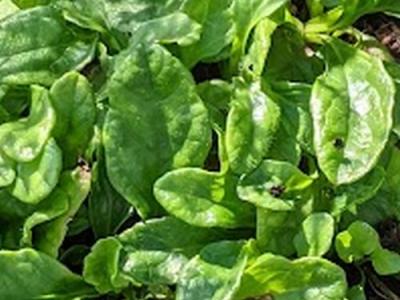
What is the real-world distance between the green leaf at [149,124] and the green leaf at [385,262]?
0.32 m

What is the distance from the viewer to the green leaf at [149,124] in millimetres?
1948

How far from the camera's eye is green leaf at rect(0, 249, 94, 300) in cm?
194

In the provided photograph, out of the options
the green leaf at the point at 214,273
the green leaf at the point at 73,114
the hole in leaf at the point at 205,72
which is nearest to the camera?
→ the green leaf at the point at 214,273

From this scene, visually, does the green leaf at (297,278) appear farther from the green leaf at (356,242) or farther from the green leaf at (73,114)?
the green leaf at (73,114)

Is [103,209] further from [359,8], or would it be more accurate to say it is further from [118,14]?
[359,8]

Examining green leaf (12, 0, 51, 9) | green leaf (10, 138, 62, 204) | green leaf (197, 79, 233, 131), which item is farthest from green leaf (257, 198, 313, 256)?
green leaf (12, 0, 51, 9)

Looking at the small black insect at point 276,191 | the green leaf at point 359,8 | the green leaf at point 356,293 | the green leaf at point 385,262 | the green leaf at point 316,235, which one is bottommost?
the green leaf at point 356,293

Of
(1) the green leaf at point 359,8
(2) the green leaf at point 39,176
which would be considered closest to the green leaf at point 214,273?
(2) the green leaf at point 39,176

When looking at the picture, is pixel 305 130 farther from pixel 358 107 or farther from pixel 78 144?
pixel 78 144

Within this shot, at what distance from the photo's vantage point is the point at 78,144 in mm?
2025

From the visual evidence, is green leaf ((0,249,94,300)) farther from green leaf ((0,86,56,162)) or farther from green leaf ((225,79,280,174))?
green leaf ((225,79,280,174))

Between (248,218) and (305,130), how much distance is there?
6.7 inches

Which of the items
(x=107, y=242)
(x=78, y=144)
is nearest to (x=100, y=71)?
(x=78, y=144)

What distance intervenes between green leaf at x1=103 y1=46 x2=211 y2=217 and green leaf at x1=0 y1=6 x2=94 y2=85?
185mm
